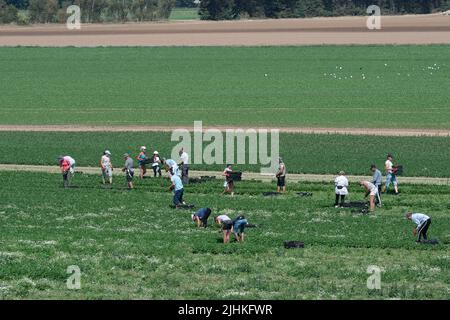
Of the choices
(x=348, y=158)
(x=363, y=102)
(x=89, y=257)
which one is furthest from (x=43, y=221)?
(x=363, y=102)

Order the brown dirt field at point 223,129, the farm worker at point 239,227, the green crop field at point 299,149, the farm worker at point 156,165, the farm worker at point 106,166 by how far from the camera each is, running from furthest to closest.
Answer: the brown dirt field at point 223,129, the green crop field at point 299,149, the farm worker at point 156,165, the farm worker at point 106,166, the farm worker at point 239,227

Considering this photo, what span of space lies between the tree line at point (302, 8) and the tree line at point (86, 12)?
10114 mm

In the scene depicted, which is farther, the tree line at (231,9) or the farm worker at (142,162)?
the tree line at (231,9)

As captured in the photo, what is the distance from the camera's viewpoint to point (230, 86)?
101062mm

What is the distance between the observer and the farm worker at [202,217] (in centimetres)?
4134

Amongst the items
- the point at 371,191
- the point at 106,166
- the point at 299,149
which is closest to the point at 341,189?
the point at 371,191

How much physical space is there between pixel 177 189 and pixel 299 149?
19.7 meters

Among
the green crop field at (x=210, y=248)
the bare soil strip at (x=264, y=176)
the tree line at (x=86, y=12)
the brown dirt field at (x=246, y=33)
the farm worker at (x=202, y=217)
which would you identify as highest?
the tree line at (x=86, y=12)

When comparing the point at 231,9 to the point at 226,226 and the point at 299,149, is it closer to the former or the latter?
the point at 299,149

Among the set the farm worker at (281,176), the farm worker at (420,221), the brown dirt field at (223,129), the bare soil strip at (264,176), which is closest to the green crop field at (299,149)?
the bare soil strip at (264,176)

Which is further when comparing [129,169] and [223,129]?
[223,129]

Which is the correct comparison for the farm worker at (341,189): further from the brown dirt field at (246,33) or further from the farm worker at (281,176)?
the brown dirt field at (246,33)

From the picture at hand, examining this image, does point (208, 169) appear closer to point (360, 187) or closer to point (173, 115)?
point (360, 187)
